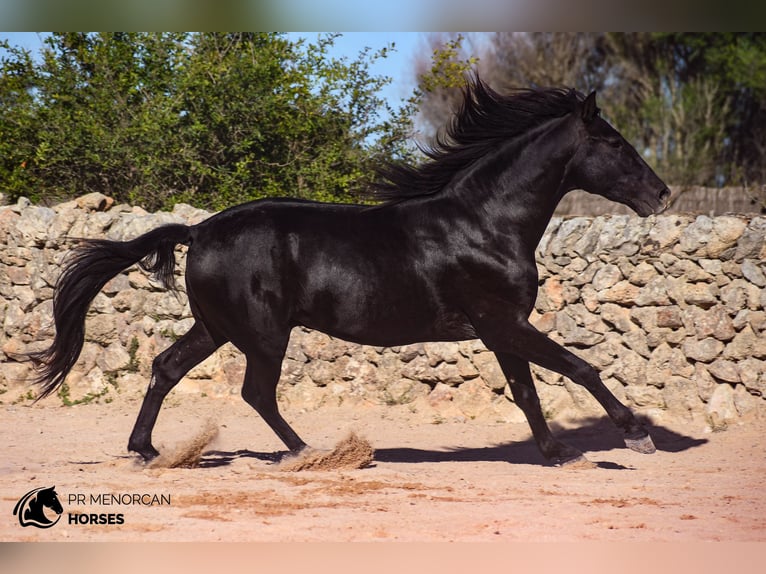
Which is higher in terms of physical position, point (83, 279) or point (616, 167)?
point (616, 167)

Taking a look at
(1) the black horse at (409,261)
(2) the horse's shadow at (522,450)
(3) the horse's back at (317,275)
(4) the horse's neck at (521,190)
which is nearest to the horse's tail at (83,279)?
(1) the black horse at (409,261)

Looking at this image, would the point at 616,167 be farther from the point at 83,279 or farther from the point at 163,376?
the point at 83,279

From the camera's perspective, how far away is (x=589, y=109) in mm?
5816

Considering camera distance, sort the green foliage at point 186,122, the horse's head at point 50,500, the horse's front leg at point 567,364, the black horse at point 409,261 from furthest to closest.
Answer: the green foliage at point 186,122 → the black horse at point 409,261 → the horse's front leg at point 567,364 → the horse's head at point 50,500

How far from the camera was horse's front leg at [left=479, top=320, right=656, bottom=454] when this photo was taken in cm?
555

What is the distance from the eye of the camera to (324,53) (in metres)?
10.1

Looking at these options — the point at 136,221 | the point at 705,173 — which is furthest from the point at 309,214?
the point at 705,173

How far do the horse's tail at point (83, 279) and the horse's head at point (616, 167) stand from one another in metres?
2.57

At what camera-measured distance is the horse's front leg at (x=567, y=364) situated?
5.55m

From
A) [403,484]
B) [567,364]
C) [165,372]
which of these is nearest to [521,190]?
[567,364]

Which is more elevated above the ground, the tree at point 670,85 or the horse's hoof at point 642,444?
the tree at point 670,85

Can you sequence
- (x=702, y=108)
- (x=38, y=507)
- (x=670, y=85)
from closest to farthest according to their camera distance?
(x=38, y=507) → (x=702, y=108) → (x=670, y=85)

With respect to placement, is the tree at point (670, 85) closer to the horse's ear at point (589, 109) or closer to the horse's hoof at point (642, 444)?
the horse's ear at point (589, 109)

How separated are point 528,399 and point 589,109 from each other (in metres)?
1.77
